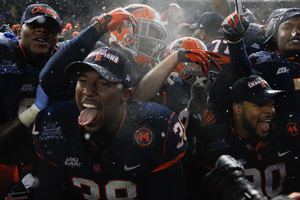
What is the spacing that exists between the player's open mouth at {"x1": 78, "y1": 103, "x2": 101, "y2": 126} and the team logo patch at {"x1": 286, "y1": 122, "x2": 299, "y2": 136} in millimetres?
1647

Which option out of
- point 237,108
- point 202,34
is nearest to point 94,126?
point 237,108

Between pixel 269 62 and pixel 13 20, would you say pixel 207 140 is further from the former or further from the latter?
pixel 13 20

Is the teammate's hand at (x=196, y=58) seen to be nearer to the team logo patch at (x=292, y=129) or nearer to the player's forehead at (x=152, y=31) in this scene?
the player's forehead at (x=152, y=31)

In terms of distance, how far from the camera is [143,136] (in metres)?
1.44

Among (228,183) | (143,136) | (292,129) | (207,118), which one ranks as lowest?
(292,129)

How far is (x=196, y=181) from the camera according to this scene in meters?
2.16

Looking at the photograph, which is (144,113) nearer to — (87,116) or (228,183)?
(87,116)

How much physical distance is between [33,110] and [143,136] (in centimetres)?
86

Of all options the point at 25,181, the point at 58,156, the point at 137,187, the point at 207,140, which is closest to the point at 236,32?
the point at 207,140

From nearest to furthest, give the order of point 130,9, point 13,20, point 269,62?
point 269,62, point 130,9, point 13,20

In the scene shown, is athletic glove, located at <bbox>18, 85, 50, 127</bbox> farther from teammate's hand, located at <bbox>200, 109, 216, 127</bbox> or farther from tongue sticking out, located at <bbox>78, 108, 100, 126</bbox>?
teammate's hand, located at <bbox>200, 109, 216, 127</bbox>

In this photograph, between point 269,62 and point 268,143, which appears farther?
point 269,62

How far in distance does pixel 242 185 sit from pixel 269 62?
6.34ft

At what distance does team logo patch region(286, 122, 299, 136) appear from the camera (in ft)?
7.09
